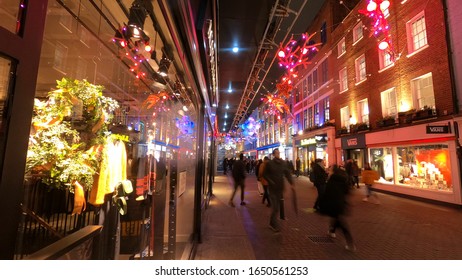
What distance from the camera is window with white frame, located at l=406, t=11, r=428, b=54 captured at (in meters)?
10.5

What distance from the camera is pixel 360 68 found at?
48.5 ft

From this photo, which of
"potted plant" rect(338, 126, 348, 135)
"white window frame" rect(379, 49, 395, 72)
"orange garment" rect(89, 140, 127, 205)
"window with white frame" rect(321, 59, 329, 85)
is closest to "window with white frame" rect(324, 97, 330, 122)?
"window with white frame" rect(321, 59, 329, 85)

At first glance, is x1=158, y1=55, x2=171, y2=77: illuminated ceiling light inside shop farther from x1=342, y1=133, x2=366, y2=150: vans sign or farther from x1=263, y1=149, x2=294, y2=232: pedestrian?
x1=342, y1=133, x2=366, y2=150: vans sign

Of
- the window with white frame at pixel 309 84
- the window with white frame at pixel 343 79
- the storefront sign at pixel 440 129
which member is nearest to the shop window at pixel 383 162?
the storefront sign at pixel 440 129

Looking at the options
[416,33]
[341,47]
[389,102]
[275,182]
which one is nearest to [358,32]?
[341,47]

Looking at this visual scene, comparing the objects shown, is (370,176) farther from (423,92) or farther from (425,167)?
(423,92)

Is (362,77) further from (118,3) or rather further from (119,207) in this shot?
(119,207)

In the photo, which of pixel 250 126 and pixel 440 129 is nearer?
pixel 440 129

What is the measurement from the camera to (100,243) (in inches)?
104

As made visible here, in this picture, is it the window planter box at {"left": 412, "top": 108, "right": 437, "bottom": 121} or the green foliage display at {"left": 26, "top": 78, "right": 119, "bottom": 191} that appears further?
the window planter box at {"left": 412, "top": 108, "right": 437, "bottom": 121}

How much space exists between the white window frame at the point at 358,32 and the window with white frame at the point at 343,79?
1.96 meters

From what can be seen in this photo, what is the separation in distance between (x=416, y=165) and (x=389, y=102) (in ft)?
12.0

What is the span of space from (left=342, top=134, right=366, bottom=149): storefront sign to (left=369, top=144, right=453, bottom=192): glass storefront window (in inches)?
28.8

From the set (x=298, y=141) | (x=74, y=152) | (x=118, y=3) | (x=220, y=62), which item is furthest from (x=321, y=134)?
(x=74, y=152)
